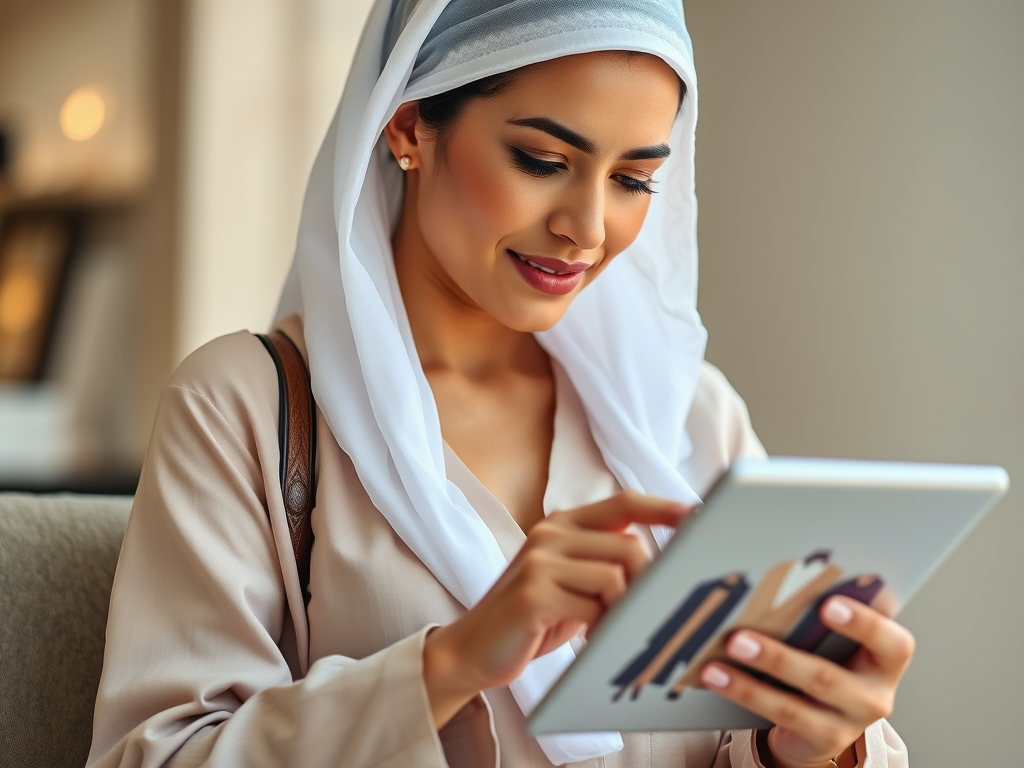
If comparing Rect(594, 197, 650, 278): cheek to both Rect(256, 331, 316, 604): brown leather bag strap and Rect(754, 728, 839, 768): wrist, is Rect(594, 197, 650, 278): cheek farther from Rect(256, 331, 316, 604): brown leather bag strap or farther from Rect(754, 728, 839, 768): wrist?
Rect(754, 728, 839, 768): wrist

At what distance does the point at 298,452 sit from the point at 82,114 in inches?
195

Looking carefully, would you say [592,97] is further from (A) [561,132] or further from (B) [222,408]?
(B) [222,408]

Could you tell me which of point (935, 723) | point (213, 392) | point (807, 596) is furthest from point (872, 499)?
point (935, 723)

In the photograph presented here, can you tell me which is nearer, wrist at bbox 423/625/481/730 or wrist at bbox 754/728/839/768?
wrist at bbox 423/625/481/730

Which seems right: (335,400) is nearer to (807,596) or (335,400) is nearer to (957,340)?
(807,596)

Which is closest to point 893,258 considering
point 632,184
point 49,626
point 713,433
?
point 713,433

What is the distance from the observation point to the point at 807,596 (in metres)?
0.92

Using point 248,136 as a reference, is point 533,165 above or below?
above

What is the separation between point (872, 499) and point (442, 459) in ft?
2.04

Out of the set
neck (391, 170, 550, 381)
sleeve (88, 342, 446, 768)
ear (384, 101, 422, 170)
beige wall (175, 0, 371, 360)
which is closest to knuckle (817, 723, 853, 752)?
sleeve (88, 342, 446, 768)

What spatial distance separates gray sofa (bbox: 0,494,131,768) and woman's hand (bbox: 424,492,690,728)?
652mm

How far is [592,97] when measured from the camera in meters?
1.30

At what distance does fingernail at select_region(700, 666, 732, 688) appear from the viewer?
0.93 meters

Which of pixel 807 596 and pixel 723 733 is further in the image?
pixel 723 733
